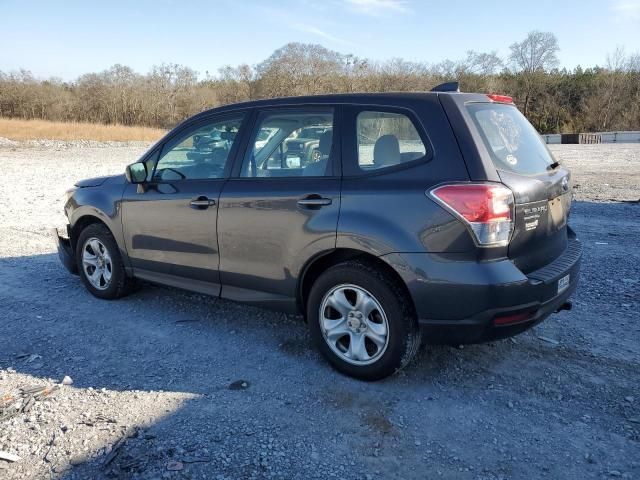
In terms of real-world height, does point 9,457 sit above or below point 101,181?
below

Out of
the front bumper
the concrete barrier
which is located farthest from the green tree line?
the front bumper

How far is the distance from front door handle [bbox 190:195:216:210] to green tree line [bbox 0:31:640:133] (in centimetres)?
4748

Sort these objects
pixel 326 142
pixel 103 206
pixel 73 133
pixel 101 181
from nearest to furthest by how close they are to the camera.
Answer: pixel 326 142
pixel 103 206
pixel 101 181
pixel 73 133

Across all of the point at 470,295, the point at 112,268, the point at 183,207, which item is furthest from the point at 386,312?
the point at 112,268

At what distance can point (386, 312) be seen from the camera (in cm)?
331

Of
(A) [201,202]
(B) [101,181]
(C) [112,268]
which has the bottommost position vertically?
(C) [112,268]

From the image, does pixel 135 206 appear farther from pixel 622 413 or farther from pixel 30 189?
pixel 30 189

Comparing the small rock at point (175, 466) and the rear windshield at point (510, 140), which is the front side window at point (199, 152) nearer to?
the rear windshield at point (510, 140)

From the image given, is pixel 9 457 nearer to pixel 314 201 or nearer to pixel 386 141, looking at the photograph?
pixel 314 201

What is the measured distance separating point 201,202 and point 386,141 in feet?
5.24

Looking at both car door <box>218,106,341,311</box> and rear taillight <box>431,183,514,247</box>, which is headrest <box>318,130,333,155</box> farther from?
rear taillight <box>431,183,514,247</box>

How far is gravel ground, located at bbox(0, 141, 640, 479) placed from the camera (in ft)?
8.91

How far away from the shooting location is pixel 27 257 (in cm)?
678

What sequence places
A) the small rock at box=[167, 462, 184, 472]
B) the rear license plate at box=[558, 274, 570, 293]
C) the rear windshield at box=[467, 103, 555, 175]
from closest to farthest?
the small rock at box=[167, 462, 184, 472] < the rear windshield at box=[467, 103, 555, 175] < the rear license plate at box=[558, 274, 570, 293]
